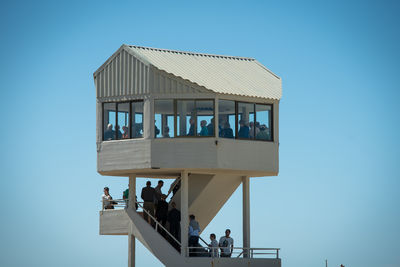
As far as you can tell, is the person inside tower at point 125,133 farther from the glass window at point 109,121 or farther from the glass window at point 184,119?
the glass window at point 184,119

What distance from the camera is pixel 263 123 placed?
59.5m

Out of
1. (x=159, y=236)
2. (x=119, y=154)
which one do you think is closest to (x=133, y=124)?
(x=119, y=154)

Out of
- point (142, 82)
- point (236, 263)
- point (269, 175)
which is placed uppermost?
point (142, 82)

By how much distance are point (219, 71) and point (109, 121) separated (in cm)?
607

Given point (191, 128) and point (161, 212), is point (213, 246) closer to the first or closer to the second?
point (161, 212)

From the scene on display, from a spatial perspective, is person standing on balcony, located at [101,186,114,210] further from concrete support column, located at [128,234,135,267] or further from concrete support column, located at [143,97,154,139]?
concrete support column, located at [143,97,154,139]

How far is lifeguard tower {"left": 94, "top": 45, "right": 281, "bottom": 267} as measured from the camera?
189ft

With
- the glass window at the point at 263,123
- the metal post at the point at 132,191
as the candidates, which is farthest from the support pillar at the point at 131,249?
the glass window at the point at 263,123

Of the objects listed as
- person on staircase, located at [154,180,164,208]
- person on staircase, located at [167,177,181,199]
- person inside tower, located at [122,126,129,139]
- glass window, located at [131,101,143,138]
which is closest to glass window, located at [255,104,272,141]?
person on staircase, located at [167,177,181,199]

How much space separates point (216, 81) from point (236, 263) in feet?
28.6

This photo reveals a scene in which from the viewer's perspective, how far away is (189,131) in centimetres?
5784

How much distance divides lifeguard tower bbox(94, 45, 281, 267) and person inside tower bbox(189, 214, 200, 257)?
19.7 inches

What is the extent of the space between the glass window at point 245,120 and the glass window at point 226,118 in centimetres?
36

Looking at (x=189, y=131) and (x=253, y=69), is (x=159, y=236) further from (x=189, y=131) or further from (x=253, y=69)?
(x=253, y=69)
